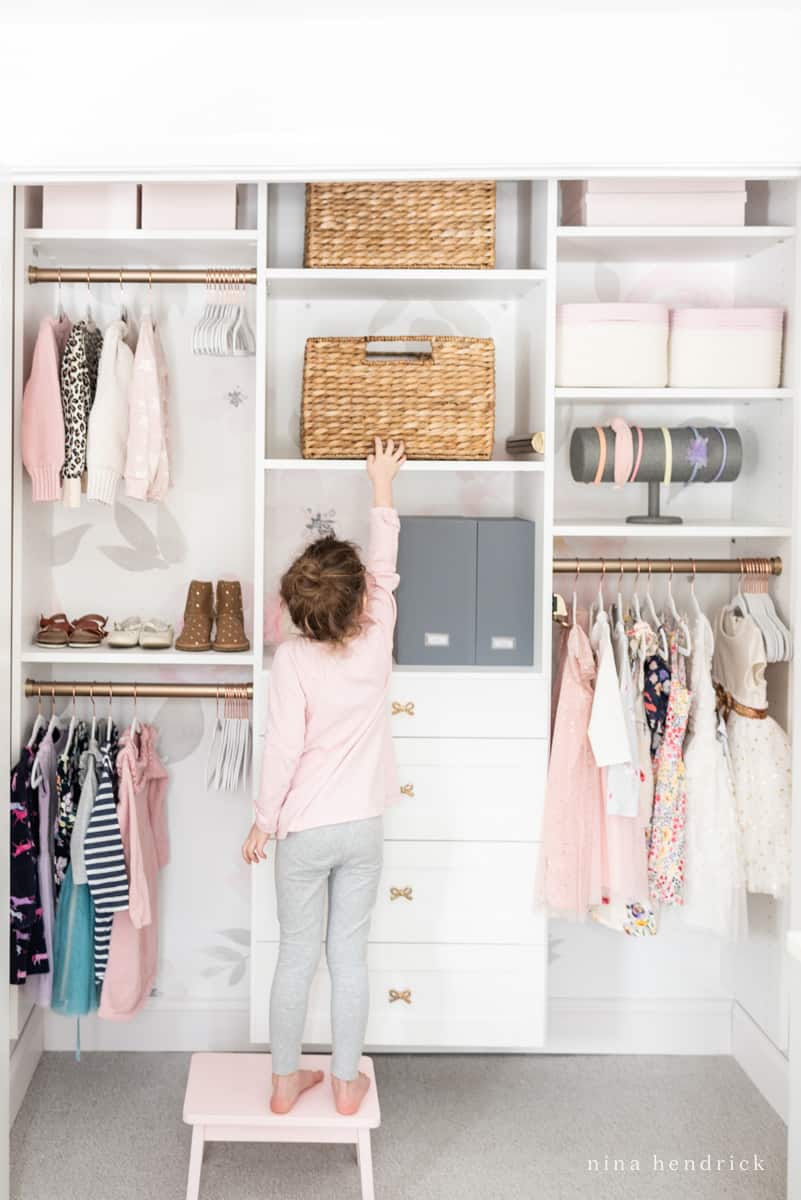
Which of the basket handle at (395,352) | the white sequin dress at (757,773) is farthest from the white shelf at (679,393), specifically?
the white sequin dress at (757,773)

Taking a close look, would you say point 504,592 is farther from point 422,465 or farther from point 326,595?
point 326,595

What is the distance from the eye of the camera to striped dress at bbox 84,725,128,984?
9.43 feet

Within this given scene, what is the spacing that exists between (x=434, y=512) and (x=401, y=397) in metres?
0.48

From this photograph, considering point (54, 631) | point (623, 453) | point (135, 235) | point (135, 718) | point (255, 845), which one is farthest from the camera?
point (135, 718)

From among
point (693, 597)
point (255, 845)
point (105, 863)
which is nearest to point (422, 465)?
point (693, 597)

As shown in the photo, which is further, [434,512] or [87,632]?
[434,512]

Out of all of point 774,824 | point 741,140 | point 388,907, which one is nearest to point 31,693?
point 388,907

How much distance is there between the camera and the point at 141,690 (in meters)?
3.08

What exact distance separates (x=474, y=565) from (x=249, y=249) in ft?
3.25

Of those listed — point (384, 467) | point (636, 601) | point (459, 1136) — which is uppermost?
point (384, 467)

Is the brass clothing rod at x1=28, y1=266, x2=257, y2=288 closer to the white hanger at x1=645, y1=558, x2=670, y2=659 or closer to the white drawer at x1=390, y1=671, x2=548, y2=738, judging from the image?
the white drawer at x1=390, y1=671, x2=548, y2=738

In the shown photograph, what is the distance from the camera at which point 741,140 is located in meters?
2.38

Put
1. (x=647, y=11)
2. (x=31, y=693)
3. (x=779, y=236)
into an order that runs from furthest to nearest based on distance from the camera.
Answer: (x=31, y=693)
(x=779, y=236)
(x=647, y=11)

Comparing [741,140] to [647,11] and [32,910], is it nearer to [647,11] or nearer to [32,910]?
[647,11]
